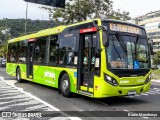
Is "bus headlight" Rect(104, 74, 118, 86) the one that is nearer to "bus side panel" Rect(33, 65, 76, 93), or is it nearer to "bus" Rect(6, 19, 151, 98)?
"bus" Rect(6, 19, 151, 98)

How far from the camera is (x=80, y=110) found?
380 inches

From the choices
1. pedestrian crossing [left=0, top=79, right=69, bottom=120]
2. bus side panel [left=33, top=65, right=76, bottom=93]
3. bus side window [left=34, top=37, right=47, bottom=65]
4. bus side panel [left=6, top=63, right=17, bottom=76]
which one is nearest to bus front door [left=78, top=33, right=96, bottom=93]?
bus side panel [left=33, top=65, right=76, bottom=93]

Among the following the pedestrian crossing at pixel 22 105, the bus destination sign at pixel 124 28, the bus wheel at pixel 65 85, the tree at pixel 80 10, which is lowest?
the pedestrian crossing at pixel 22 105

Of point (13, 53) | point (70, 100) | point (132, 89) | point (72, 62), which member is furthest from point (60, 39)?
point (13, 53)

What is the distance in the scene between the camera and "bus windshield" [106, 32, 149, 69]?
10.6 meters

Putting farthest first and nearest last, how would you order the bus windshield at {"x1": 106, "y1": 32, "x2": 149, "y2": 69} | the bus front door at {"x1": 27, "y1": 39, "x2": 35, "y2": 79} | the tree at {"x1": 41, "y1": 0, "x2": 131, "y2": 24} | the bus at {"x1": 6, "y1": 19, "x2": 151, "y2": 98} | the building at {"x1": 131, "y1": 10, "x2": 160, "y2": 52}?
the building at {"x1": 131, "y1": 10, "x2": 160, "y2": 52} → the tree at {"x1": 41, "y1": 0, "x2": 131, "y2": 24} → the bus front door at {"x1": 27, "y1": 39, "x2": 35, "y2": 79} → the bus windshield at {"x1": 106, "y1": 32, "x2": 149, "y2": 69} → the bus at {"x1": 6, "y1": 19, "x2": 151, "y2": 98}

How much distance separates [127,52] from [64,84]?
3144 mm

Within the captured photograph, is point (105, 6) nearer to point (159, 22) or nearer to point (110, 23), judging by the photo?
point (110, 23)

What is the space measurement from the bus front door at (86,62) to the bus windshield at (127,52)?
2.24ft

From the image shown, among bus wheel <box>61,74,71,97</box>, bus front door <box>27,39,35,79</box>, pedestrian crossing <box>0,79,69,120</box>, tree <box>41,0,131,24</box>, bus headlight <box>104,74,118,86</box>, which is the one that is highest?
tree <box>41,0,131,24</box>

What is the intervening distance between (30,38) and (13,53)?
145 inches

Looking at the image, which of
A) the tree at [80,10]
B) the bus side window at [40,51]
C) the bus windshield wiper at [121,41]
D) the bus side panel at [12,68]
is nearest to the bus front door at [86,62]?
the bus windshield wiper at [121,41]

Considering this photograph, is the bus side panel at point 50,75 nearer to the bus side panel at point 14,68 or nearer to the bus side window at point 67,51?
the bus side window at point 67,51

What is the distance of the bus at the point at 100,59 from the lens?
10414mm
